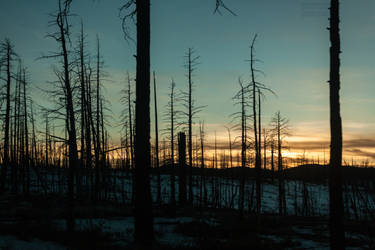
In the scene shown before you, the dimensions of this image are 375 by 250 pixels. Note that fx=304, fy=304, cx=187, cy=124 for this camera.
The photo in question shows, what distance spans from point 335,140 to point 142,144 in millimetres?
5411

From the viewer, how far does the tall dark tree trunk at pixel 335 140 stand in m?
8.27

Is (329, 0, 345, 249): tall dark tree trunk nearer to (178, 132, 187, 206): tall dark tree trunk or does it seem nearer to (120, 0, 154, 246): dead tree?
(120, 0, 154, 246): dead tree

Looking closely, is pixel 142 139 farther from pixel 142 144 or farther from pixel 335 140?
pixel 335 140

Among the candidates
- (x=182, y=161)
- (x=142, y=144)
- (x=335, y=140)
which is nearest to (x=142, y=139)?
(x=142, y=144)

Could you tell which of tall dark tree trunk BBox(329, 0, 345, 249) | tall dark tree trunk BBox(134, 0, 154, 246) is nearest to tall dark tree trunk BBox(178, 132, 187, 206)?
tall dark tree trunk BBox(134, 0, 154, 246)

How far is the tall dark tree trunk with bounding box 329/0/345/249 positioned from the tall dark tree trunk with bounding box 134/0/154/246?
5.03m

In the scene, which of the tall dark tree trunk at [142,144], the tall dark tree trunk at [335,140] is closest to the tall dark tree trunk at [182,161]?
the tall dark tree trunk at [142,144]

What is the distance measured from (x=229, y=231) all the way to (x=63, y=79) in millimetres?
9069

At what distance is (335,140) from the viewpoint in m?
8.54

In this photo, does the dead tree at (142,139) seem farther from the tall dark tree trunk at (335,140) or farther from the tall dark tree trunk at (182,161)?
the tall dark tree trunk at (182,161)

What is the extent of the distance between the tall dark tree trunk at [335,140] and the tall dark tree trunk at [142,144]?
198 inches

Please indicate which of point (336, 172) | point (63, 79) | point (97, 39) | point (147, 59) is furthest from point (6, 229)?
point (97, 39)

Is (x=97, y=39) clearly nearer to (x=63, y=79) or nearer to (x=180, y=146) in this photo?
(x=180, y=146)

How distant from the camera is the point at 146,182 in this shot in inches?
334
